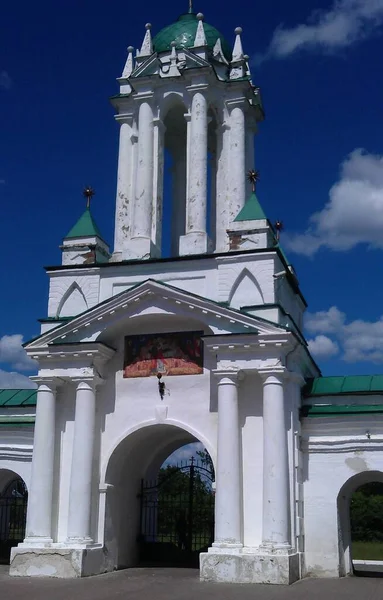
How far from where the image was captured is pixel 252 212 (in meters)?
16.9

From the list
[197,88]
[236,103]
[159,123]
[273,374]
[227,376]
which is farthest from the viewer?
[236,103]

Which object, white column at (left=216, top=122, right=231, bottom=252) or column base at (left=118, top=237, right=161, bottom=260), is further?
white column at (left=216, top=122, right=231, bottom=252)

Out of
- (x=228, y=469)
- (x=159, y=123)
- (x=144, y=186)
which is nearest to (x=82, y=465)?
(x=228, y=469)

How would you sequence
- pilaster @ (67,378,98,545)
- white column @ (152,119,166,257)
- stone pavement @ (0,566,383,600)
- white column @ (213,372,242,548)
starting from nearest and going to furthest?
stone pavement @ (0,566,383,600) < white column @ (213,372,242,548) < pilaster @ (67,378,98,545) < white column @ (152,119,166,257)

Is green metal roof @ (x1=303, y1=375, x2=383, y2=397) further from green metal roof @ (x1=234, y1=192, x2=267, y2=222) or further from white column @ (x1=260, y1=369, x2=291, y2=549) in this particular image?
green metal roof @ (x1=234, y1=192, x2=267, y2=222)

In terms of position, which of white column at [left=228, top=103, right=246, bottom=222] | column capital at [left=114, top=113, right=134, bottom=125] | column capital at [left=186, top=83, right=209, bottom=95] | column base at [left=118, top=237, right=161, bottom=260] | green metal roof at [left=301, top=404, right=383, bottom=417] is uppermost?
column capital at [left=186, top=83, right=209, bottom=95]

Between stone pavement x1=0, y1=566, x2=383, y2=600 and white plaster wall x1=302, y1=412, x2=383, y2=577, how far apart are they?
718mm

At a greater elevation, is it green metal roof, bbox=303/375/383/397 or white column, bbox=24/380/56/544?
green metal roof, bbox=303/375/383/397

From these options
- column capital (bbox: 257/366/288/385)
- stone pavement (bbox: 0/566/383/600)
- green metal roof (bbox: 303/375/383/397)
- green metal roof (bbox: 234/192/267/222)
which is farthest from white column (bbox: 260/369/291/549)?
green metal roof (bbox: 234/192/267/222)

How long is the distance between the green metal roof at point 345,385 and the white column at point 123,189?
5575mm

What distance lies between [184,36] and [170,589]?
46.2 feet

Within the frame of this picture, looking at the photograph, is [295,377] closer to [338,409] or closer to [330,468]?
[338,409]

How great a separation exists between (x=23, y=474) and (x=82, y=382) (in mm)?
3013

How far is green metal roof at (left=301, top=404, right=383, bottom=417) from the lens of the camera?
15891 millimetres
